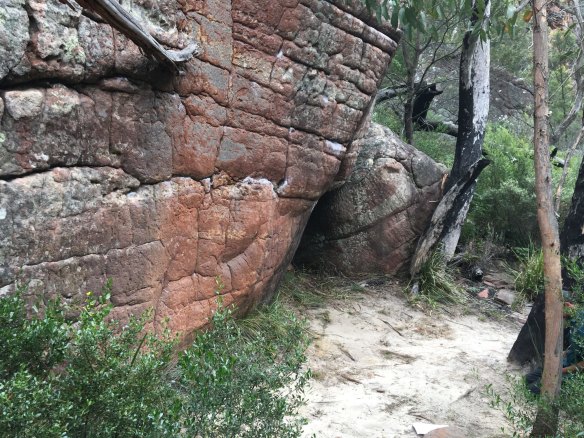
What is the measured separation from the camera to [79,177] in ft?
14.7

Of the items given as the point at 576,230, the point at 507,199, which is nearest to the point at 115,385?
the point at 576,230

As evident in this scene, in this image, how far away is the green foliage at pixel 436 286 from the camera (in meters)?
8.26

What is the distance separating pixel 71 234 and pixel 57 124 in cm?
72

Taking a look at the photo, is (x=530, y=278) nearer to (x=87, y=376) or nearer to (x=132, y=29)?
(x=132, y=29)

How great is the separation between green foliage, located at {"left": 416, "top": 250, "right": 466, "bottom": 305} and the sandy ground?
26 centimetres

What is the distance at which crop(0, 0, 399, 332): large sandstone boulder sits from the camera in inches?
165

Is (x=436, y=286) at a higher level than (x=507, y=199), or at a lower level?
lower

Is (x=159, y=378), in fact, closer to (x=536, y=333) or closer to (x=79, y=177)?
(x=79, y=177)

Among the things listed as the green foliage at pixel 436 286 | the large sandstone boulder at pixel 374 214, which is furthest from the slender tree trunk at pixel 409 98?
the green foliage at pixel 436 286

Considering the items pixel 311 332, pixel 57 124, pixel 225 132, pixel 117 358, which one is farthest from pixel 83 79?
pixel 311 332

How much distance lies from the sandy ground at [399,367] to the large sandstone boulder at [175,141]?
3.35 ft

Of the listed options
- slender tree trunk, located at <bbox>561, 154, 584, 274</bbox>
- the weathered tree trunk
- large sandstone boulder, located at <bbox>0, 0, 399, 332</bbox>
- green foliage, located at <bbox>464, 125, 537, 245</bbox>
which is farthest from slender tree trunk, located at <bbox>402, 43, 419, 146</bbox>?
slender tree trunk, located at <bbox>561, 154, 584, 274</bbox>

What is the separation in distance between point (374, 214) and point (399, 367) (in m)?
2.50

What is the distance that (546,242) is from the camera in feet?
14.1
